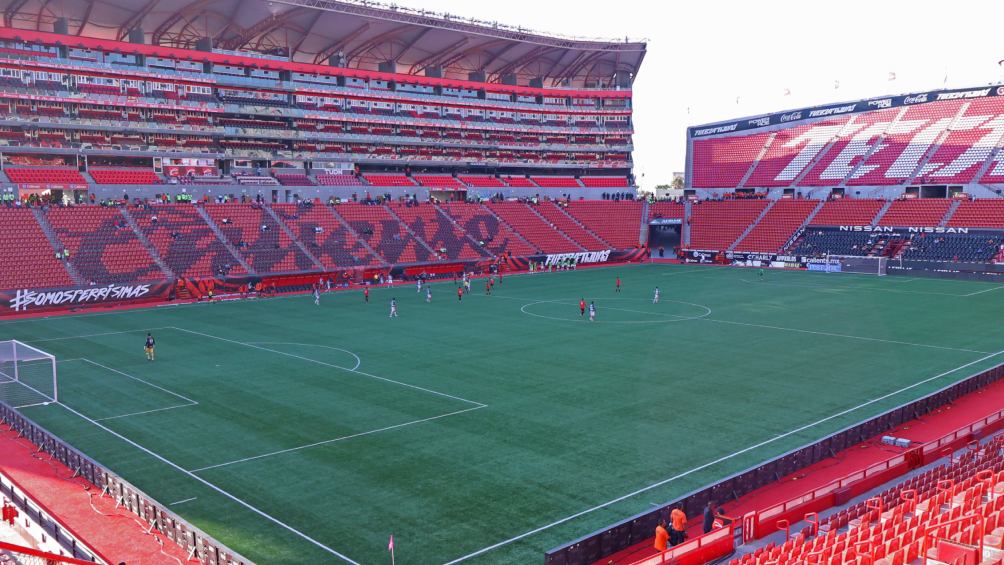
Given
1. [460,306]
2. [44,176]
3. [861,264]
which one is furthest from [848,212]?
[44,176]

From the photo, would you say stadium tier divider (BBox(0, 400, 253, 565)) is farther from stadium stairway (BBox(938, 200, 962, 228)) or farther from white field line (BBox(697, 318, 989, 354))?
stadium stairway (BBox(938, 200, 962, 228))

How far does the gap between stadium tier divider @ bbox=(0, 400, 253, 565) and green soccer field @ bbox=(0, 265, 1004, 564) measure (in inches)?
34.8

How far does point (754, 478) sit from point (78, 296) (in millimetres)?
45896

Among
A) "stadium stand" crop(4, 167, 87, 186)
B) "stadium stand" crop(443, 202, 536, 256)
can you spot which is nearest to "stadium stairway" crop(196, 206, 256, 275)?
"stadium stand" crop(4, 167, 87, 186)

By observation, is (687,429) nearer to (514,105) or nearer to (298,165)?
(298,165)

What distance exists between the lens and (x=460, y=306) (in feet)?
166

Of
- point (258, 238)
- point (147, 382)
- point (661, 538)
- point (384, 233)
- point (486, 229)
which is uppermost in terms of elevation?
point (486, 229)

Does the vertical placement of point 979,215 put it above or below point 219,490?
above

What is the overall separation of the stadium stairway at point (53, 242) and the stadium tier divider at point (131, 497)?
30.8 m

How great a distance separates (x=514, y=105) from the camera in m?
99.2

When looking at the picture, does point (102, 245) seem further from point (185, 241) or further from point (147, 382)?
point (147, 382)

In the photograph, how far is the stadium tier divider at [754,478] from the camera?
48.9 ft

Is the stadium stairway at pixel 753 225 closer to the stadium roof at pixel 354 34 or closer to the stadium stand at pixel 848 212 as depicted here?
the stadium stand at pixel 848 212

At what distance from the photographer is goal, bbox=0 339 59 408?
27516 millimetres
